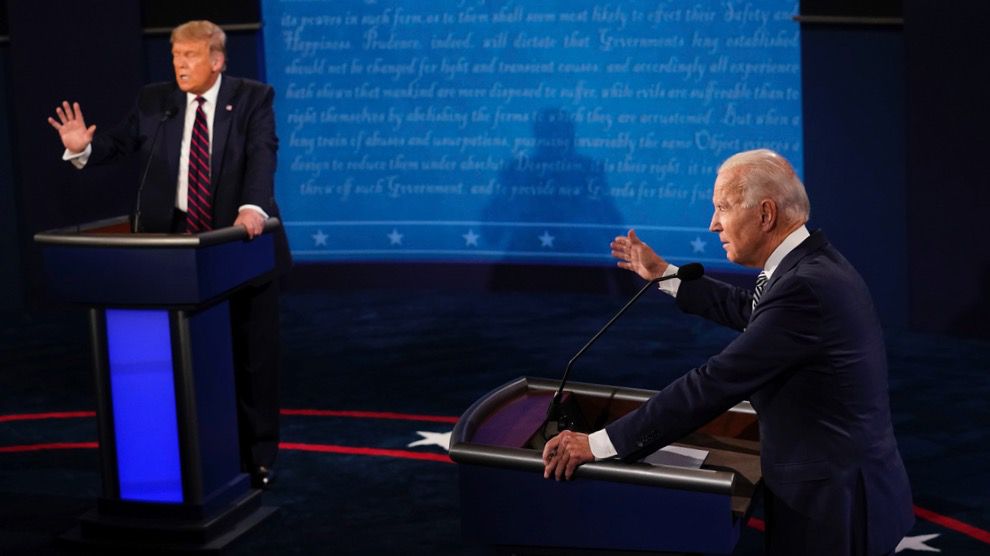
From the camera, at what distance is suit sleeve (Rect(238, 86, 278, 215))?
4.58 m

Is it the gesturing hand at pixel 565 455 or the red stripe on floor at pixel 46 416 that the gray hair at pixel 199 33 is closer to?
the red stripe on floor at pixel 46 416

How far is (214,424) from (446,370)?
2309 millimetres

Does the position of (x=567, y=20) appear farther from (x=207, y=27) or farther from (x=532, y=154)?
(x=207, y=27)

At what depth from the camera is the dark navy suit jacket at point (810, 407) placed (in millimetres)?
2488

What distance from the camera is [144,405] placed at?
14.0ft

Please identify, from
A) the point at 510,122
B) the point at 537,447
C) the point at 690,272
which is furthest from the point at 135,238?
the point at 510,122

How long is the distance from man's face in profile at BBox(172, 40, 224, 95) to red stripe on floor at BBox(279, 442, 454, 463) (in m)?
1.55

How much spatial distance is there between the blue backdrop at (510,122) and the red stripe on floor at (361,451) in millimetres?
3112

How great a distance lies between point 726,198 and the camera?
2.55m

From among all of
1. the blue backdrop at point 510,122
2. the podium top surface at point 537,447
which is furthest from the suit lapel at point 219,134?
the blue backdrop at point 510,122

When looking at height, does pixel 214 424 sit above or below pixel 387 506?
above

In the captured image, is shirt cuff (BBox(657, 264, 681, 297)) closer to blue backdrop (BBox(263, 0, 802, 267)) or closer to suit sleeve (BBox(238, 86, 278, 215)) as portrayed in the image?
suit sleeve (BBox(238, 86, 278, 215))

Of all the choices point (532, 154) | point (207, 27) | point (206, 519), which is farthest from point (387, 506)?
point (532, 154)

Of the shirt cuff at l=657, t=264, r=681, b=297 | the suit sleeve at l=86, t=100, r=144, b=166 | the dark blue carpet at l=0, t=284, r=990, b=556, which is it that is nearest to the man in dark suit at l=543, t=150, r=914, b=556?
the shirt cuff at l=657, t=264, r=681, b=297
